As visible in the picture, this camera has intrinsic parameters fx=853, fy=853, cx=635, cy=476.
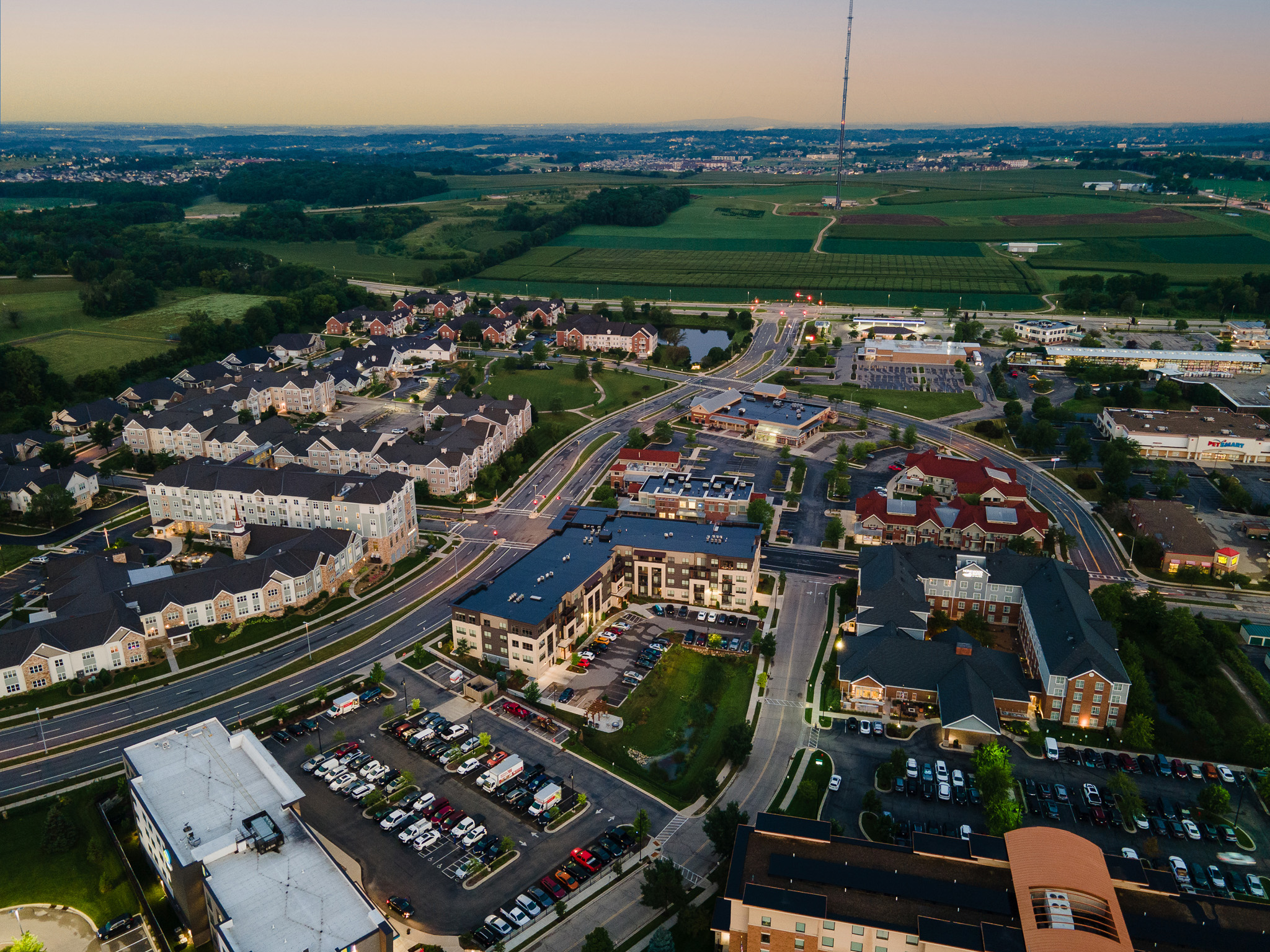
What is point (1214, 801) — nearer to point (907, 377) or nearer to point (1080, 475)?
point (1080, 475)

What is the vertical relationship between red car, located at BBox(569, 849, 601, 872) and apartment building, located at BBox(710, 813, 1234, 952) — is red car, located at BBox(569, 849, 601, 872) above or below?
below

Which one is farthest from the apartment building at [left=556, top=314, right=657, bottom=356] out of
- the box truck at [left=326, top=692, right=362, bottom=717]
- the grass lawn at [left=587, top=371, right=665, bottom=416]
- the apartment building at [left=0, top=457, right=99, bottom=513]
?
the box truck at [left=326, top=692, right=362, bottom=717]

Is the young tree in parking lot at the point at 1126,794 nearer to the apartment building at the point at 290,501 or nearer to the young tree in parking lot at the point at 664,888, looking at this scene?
the young tree in parking lot at the point at 664,888

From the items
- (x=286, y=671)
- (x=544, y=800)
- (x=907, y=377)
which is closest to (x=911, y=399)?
(x=907, y=377)

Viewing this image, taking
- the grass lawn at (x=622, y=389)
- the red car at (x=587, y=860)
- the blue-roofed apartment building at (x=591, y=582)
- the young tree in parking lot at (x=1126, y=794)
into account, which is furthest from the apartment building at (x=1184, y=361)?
the red car at (x=587, y=860)

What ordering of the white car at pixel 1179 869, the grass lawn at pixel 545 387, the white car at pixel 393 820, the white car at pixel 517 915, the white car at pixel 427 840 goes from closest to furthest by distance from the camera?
the white car at pixel 517 915, the white car at pixel 1179 869, the white car at pixel 427 840, the white car at pixel 393 820, the grass lawn at pixel 545 387

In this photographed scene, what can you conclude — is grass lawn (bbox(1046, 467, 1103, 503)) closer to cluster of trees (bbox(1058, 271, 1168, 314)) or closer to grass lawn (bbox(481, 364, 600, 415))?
grass lawn (bbox(481, 364, 600, 415))
